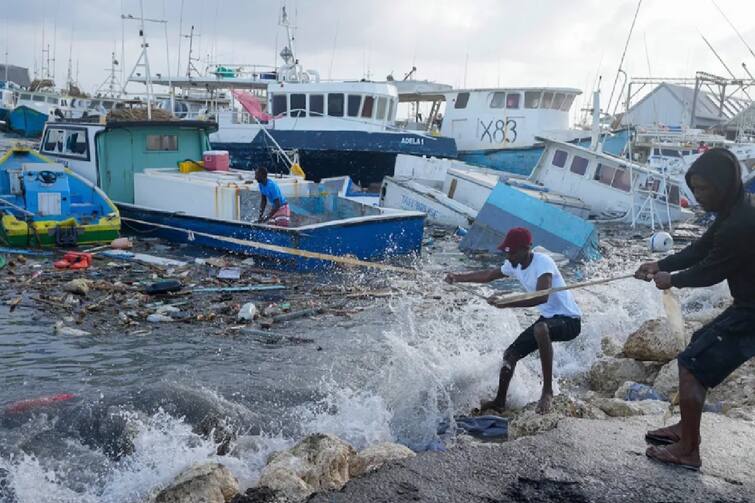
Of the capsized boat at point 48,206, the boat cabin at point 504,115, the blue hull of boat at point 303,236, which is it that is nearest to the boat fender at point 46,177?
the capsized boat at point 48,206

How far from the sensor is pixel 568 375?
722cm

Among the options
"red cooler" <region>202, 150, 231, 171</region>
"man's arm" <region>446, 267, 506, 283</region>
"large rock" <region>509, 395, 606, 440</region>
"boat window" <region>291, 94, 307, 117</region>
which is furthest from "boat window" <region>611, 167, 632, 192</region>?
"large rock" <region>509, 395, 606, 440</region>

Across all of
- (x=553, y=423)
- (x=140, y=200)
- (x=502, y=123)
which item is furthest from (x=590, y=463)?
(x=502, y=123)

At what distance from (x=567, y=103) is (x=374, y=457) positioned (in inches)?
905

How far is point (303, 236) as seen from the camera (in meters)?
11.6

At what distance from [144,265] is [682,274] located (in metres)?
9.68

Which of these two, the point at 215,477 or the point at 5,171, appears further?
the point at 5,171

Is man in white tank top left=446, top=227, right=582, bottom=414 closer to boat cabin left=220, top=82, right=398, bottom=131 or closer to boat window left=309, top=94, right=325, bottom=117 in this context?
boat cabin left=220, top=82, right=398, bottom=131

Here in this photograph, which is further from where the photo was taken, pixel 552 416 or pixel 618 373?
pixel 618 373

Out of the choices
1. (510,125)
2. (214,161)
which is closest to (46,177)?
(214,161)

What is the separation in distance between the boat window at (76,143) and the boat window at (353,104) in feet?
31.7

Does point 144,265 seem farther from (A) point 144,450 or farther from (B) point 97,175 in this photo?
(A) point 144,450

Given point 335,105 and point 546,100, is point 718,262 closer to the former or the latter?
point 335,105

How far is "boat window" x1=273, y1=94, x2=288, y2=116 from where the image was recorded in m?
23.2
